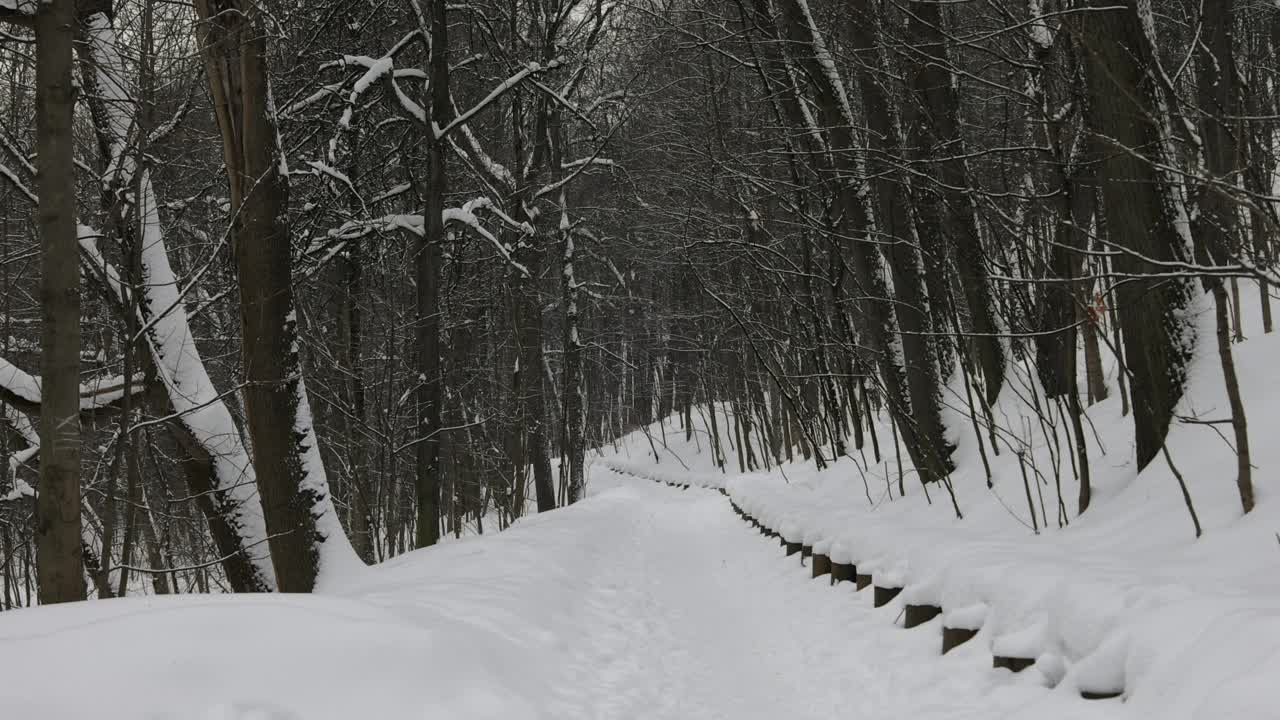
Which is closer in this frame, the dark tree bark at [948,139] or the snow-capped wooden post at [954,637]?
the snow-capped wooden post at [954,637]

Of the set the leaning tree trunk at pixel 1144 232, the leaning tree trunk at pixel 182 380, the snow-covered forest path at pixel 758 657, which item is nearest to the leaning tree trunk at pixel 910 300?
the snow-covered forest path at pixel 758 657

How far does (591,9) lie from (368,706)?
16.0 metres

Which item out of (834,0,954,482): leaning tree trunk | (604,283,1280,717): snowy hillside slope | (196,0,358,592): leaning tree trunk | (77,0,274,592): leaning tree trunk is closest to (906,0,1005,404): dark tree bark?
(834,0,954,482): leaning tree trunk

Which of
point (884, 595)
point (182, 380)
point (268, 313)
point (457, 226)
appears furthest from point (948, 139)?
point (182, 380)

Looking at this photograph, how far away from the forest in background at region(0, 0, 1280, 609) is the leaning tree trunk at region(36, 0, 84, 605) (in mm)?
16

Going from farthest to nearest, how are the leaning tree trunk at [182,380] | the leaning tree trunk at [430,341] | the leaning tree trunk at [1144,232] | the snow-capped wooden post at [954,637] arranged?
the leaning tree trunk at [430,341], the leaning tree trunk at [182,380], the leaning tree trunk at [1144,232], the snow-capped wooden post at [954,637]

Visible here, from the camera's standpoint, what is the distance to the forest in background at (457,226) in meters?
5.12

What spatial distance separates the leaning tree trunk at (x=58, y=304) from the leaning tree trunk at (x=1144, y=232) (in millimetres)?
5943

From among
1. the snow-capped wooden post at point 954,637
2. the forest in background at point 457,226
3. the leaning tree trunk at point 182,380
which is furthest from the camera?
the leaning tree trunk at point 182,380

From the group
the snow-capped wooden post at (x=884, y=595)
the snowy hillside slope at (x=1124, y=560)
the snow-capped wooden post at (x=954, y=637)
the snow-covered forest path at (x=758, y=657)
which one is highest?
the snowy hillside slope at (x=1124, y=560)

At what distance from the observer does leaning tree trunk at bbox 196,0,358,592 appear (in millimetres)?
6160

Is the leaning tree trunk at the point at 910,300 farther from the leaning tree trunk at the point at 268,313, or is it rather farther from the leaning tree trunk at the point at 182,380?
the leaning tree trunk at the point at 182,380

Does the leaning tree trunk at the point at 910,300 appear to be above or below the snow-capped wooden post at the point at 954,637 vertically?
above

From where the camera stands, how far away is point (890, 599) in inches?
225
